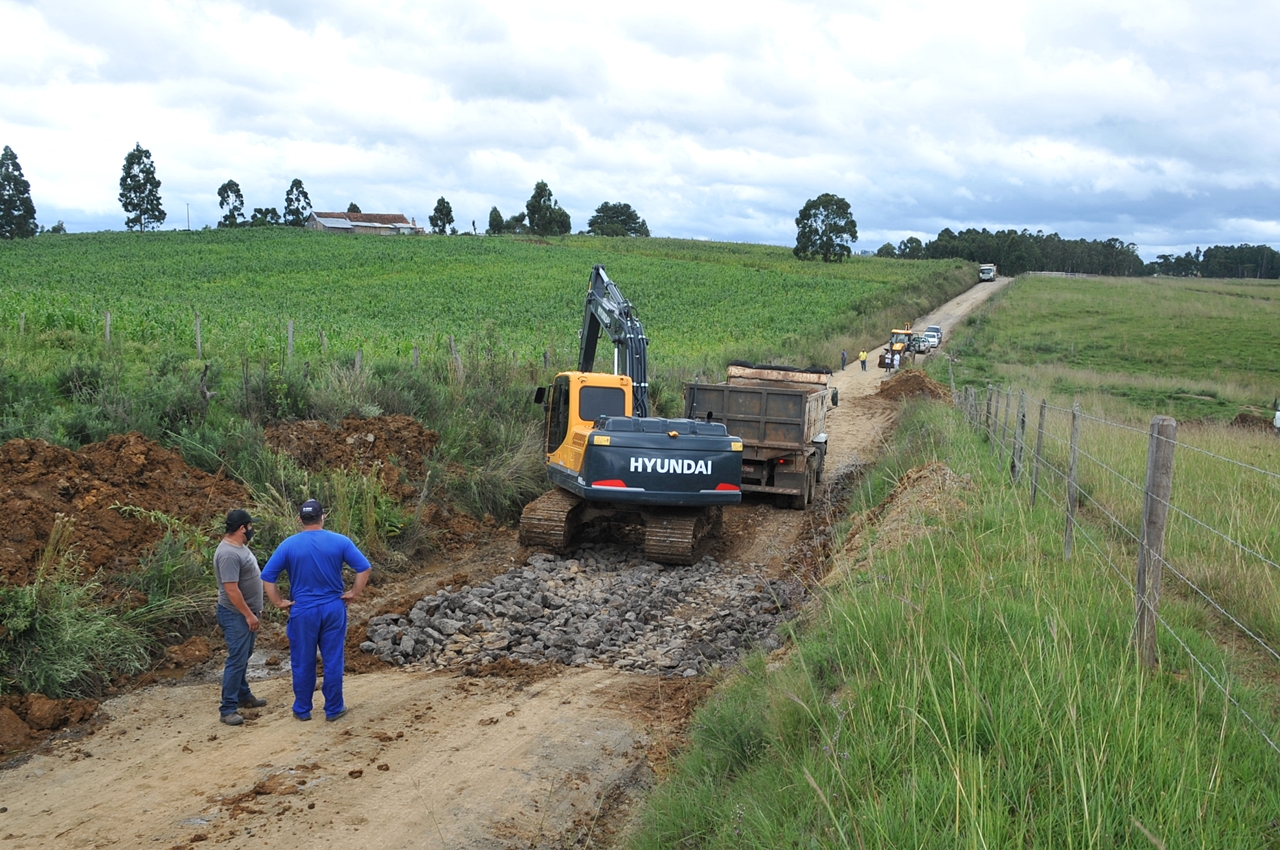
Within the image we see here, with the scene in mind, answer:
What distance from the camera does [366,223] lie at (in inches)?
4882

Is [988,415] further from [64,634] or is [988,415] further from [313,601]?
[64,634]

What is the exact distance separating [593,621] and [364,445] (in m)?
5.64

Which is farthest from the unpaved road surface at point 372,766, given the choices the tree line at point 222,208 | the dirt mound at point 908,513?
the tree line at point 222,208

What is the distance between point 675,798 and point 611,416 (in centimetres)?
843

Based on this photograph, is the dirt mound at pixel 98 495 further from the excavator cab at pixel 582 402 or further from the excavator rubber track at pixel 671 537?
the excavator rubber track at pixel 671 537

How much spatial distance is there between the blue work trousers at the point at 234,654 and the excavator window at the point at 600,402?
6.56 meters

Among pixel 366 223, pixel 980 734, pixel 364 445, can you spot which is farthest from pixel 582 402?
pixel 366 223

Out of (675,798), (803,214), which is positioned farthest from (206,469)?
(803,214)

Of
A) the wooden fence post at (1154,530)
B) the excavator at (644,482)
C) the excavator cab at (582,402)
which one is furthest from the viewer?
the excavator cab at (582,402)

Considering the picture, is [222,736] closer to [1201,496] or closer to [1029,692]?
[1029,692]

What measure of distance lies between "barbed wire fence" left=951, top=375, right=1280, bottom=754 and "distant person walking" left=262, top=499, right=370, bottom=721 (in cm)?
512

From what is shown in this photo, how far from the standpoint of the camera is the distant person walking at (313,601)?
686 centimetres

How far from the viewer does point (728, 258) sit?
291ft

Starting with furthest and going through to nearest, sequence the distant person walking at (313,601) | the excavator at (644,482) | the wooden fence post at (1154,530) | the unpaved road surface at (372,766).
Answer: the excavator at (644,482) < the distant person walking at (313,601) < the unpaved road surface at (372,766) < the wooden fence post at (1154,530)
